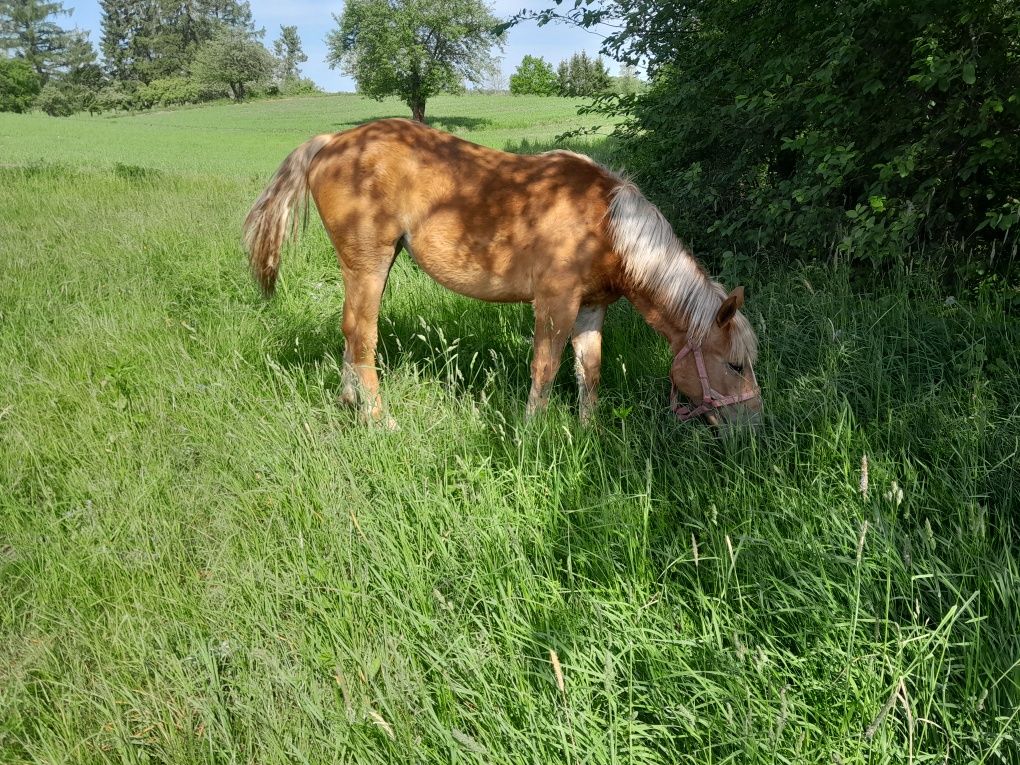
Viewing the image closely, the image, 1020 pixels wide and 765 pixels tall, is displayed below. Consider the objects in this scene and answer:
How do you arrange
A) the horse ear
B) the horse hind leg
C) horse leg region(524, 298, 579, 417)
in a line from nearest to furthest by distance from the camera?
the horse ear < horse leg region(524, 298, 579, 417) < the horse hind leg

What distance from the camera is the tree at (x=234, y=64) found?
74250 millimetres

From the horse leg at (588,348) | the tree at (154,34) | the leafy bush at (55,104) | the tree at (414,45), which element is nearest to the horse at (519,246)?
the horse leg at (588,348)

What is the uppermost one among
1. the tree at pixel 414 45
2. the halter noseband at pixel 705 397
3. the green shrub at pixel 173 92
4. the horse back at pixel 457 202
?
the green shrub at pixel 173 92

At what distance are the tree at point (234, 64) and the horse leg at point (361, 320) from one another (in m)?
86.7

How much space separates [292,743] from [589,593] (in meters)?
0.99

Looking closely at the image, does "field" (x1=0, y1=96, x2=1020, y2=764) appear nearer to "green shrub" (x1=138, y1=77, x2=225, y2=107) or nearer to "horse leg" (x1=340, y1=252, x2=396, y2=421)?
"horse leg" (x1=340, y1=252, x2=396, y2=421)

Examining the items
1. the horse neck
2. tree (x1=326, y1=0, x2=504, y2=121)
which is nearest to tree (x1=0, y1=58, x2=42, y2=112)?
tree (x1=326, y1=0, x2=504, y2=121)

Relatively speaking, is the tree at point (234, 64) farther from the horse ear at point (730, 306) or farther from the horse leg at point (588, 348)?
the horse ear at point (730, 306)

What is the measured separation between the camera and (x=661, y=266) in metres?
3.35

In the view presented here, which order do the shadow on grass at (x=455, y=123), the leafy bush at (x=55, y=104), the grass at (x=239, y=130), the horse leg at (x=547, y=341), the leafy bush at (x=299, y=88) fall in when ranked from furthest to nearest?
the leafy bush at (x=299, y=88)
the leafy bush at (x=55, y=104)
the shadow on grass at (x=455, y=123)
the grass at (x=239, y=130)
the horse leg at (x=547, y=341)

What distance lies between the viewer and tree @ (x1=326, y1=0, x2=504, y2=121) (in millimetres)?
38625

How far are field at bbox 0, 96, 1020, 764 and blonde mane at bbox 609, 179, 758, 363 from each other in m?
0.52

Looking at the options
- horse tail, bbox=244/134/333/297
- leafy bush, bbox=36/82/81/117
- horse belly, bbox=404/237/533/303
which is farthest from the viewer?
leafy bush, bbox=36/82/81/117

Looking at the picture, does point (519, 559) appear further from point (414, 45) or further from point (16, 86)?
point (16, 86)
